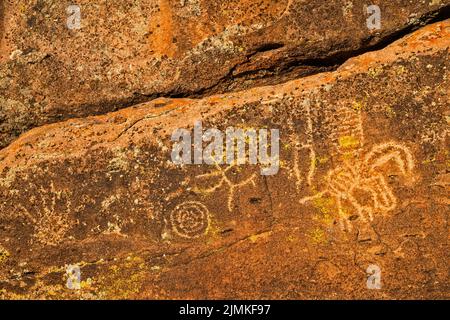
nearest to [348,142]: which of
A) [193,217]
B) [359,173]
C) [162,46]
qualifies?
[359,173]

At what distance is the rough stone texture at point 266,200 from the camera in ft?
8.18

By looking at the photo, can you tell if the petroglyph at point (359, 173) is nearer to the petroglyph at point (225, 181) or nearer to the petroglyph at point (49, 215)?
the petroglyph at point (225, 181)

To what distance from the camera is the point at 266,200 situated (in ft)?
8.50

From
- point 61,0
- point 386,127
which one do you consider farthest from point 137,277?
point 61,0

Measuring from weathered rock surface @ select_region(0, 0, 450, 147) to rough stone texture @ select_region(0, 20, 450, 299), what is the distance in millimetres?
126

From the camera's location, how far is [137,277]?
2662 millimetres

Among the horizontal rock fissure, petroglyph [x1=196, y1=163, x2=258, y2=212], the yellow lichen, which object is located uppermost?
the horizontal rock fissure

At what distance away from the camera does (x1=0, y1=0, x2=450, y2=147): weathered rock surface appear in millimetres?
2732

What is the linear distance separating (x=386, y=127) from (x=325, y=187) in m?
0.40

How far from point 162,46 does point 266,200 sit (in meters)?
1.01

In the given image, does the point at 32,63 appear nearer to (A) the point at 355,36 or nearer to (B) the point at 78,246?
(B) the point at 78,246

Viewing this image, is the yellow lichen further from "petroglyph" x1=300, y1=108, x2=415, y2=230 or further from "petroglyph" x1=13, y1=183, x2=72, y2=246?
"petroglyph" x1=13, y1=183, x2=72, y2=246

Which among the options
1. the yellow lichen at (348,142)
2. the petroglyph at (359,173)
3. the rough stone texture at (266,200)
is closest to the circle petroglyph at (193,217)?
the rough stone texture at (266,200)

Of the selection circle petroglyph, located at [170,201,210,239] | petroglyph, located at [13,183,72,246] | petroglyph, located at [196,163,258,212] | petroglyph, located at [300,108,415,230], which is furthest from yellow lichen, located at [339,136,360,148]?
petroglyph, located at [13,183,72,246]
